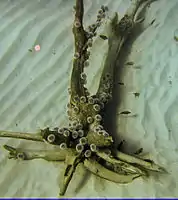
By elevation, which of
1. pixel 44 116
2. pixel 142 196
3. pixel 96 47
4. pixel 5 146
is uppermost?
pixel 96 47

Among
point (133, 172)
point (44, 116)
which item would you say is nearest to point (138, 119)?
point (133, 172)

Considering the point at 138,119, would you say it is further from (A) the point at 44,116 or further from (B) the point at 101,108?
(A) the point at 44,116

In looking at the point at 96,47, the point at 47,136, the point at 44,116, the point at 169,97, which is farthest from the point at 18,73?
the point at 169,97

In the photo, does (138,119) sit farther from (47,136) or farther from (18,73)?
(18,73)

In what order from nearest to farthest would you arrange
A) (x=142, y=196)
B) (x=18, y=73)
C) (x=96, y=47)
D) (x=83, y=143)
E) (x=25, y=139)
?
(x=142, y=196), (x=83, y=143), (x=25, y=139), (x=18, y=73), (x=96, y=47)

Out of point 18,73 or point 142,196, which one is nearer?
point 142,196

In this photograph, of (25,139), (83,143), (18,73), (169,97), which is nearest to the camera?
(83,143)

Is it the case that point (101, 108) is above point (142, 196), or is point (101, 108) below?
above
